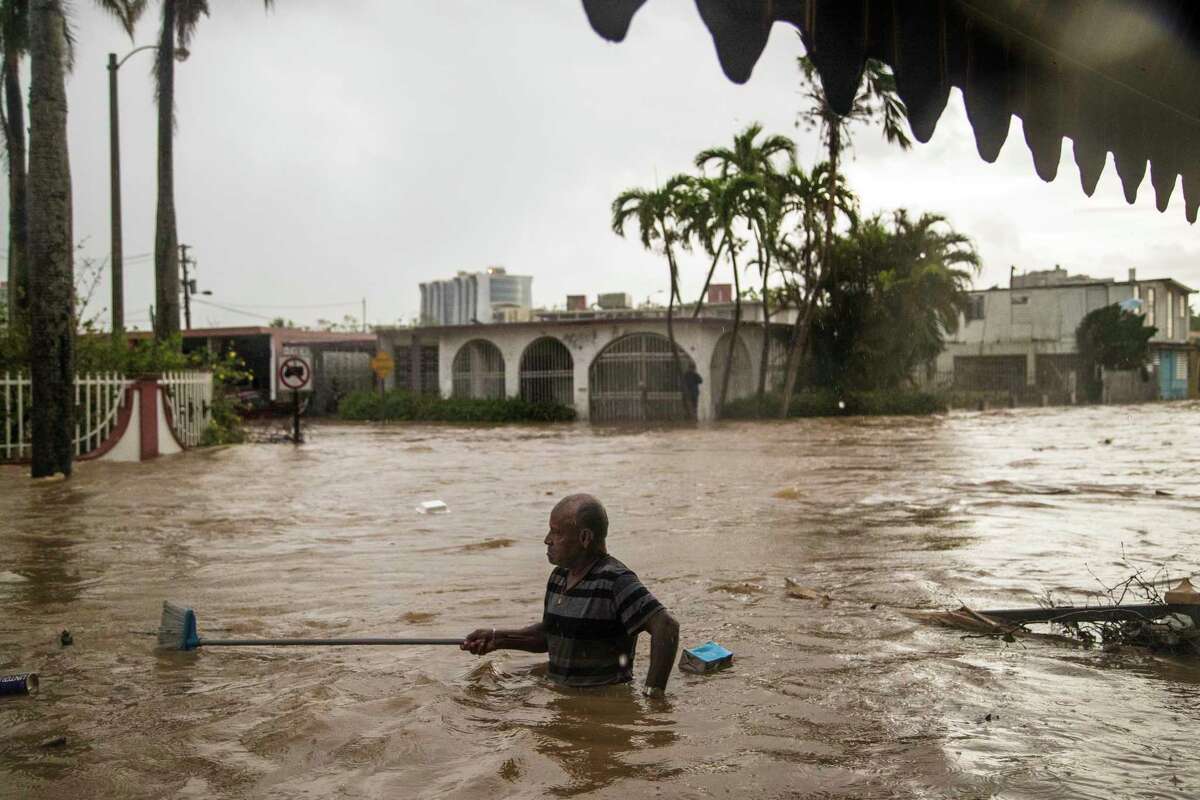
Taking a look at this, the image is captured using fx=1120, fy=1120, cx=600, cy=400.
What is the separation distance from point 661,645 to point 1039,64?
9.90 ft

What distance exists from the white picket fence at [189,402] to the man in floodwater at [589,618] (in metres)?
15.2

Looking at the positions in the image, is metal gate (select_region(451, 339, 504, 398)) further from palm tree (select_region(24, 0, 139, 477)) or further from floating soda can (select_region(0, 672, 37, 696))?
floating soda can (select_region(0, 672, 37, 696))

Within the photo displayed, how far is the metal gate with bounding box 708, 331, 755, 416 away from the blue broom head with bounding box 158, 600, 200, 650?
27.6 metres

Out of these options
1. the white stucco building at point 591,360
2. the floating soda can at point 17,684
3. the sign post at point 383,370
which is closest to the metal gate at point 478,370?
the white stucco building at point 591,360

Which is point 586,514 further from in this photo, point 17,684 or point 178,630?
point 17,684

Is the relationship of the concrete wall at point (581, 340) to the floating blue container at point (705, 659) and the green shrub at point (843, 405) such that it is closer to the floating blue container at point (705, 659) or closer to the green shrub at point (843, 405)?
the green shrub at point (843, 405)

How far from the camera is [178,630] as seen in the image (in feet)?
→ 18.5

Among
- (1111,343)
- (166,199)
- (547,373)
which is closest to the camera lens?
(166,199)

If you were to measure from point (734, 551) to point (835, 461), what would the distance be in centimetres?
869

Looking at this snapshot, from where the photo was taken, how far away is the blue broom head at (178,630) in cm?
561

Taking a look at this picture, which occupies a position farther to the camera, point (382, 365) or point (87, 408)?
point (382, 365)

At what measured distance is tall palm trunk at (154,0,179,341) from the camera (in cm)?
2277

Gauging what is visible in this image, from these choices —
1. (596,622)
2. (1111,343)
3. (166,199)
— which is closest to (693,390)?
(166,199)

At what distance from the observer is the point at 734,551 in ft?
28.8
